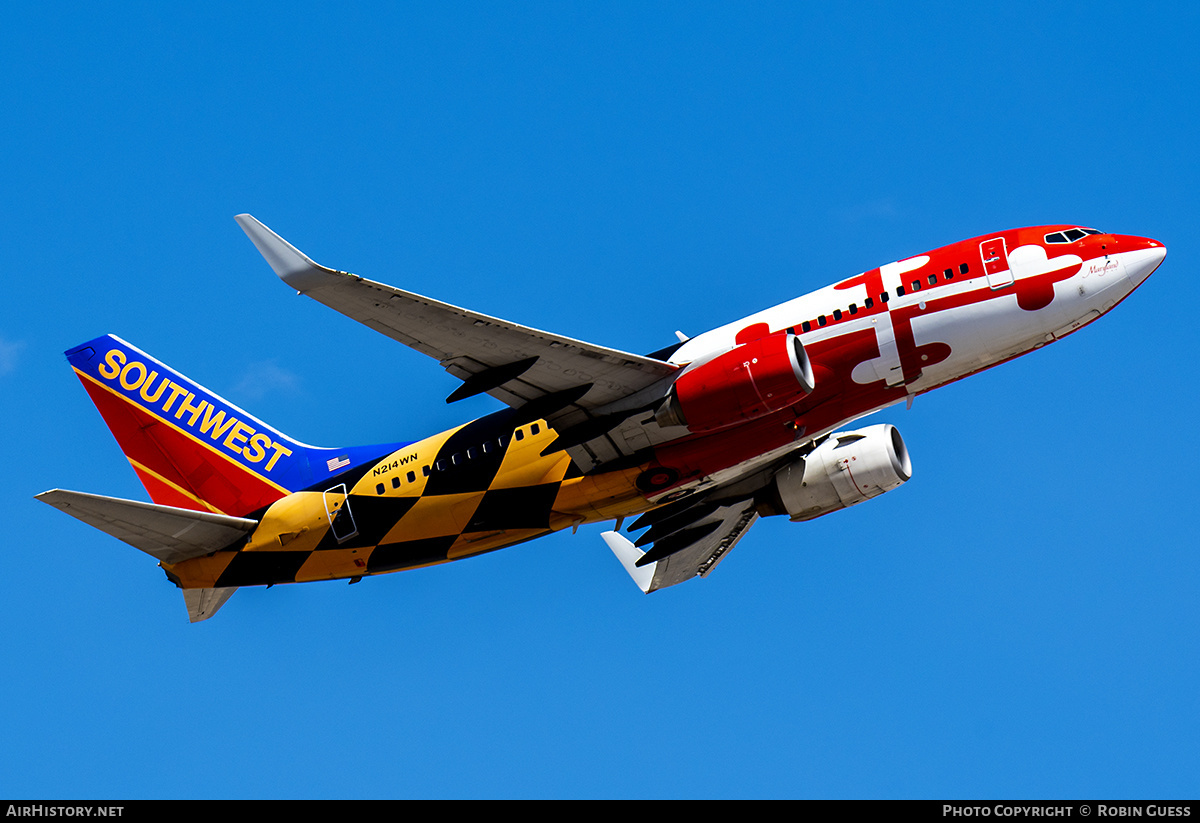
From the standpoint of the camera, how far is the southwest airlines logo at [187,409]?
128 ft

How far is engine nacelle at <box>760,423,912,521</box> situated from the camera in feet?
121

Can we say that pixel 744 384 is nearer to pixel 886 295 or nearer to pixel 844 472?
pixel 886 295

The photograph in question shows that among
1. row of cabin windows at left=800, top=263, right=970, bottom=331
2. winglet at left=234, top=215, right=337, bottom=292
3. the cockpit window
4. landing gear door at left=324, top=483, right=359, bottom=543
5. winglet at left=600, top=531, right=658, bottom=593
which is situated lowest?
landing gear door at left=324, top=483, right=359, bottom=543

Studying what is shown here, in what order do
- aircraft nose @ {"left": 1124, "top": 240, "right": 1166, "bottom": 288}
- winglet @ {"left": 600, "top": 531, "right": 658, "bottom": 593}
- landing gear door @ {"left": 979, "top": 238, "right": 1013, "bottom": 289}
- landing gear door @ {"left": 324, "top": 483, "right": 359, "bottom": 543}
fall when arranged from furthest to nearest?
winglet @ {"left": 600, "top": 531, "right": 658, "bottom": 593} < landing gear door @ {"left": 324, "top": 483, "right": 359, "bottom": 543} < landing gear door @ {"left": 979, "top": 238, "right": 1013, "bottom": 289} < aircraft nose @ {"left": 1124, "top": 240, "right": 1166, "bottom": 288}

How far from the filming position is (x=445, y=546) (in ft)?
117

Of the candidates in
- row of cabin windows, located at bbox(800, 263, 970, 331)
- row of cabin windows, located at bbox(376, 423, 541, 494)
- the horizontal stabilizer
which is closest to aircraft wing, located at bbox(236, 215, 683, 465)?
row of cabin windows, located at bbox(376, 423, 541, 494)

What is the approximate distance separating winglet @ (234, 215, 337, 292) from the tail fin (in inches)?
387

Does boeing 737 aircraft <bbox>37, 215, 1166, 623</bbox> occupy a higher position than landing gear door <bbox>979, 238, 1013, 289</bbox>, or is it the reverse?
landing gear door <bbox>979, 238, 1013, 289</bbox>

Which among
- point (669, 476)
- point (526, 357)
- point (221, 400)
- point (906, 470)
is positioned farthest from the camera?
point (221, 400)

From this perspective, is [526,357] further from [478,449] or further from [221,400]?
[221,400]

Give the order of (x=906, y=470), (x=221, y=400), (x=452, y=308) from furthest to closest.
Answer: (x=221, y=400), (x=906, y=470), (x=452, y=308)

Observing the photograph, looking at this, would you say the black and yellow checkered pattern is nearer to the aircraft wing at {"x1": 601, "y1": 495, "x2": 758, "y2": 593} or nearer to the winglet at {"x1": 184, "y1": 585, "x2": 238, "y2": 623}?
the winglet at {"x1": 184, "y1": 585, "x2": 238, "y2": 623}
